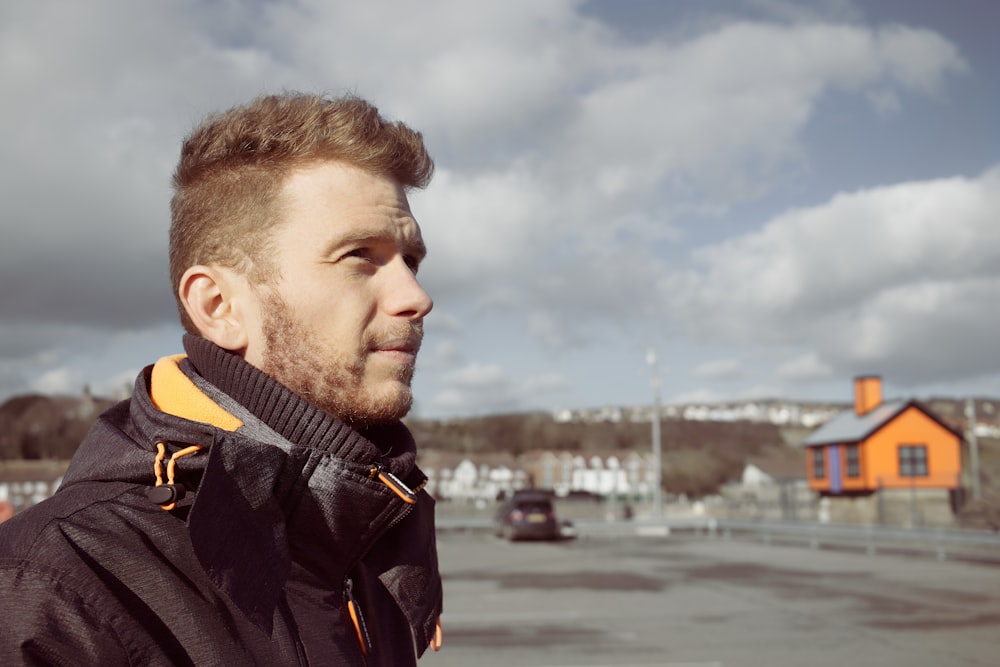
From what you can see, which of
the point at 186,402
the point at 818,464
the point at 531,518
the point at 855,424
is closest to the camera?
the point at 186,402

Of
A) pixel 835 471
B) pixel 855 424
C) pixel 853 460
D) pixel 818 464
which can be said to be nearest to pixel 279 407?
pixel 853 460

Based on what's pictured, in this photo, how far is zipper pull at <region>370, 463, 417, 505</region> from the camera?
5.82ft

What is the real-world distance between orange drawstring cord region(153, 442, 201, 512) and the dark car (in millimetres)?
33503

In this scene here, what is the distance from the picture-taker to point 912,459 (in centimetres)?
4178

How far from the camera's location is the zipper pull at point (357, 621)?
70.9 inches

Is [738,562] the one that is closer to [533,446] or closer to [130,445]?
[130,445]

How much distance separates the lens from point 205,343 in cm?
186

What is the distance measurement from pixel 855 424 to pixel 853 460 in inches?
89.5

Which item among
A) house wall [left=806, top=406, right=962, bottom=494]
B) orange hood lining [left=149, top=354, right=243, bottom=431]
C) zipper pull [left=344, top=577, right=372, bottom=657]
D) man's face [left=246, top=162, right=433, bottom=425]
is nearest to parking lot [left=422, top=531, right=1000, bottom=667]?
zipper pull [left=344, top=577, right=372, bottom=657]

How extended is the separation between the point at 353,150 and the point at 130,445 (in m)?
0.76

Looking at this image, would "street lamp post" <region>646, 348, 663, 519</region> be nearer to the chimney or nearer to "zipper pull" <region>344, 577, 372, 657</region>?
the chimney

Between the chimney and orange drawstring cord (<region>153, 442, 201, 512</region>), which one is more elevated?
the chimney

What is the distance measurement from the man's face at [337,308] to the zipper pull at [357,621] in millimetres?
331

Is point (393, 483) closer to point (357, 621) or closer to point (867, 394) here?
point (357, 621)
